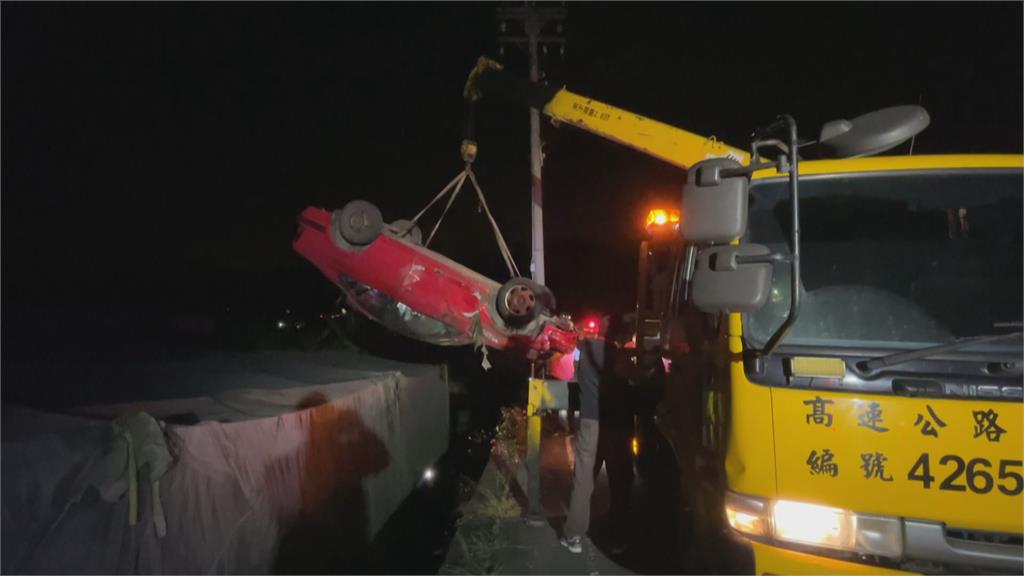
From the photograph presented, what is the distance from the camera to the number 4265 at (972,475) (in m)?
2.27

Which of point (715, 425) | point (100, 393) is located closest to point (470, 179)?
point (100, 393)

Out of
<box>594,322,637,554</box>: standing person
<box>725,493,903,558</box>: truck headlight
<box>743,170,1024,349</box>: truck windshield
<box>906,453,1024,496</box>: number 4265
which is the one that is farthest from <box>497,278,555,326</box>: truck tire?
<box>906,453,1024,496</box>: number 4265

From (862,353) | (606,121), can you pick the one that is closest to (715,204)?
(862,353)

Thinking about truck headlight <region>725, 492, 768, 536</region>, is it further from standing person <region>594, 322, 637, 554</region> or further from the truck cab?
standing person <region>594, 322, 637, 554</region>

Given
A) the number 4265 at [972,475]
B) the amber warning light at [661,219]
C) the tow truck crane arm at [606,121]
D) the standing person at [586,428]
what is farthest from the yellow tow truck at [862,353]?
the amber warning light at [661,219]

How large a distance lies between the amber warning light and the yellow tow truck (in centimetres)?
185

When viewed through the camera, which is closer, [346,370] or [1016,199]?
[1016,199]

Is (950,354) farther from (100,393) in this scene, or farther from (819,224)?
(100,393)

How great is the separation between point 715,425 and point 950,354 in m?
0.97

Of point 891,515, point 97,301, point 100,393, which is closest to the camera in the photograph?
point 891,515

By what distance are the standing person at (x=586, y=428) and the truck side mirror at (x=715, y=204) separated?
7.59ft

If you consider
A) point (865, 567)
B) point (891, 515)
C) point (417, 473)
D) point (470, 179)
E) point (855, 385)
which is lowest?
point (417, 473)

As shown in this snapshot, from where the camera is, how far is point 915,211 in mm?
2752

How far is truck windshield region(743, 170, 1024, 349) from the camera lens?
8.50ft
